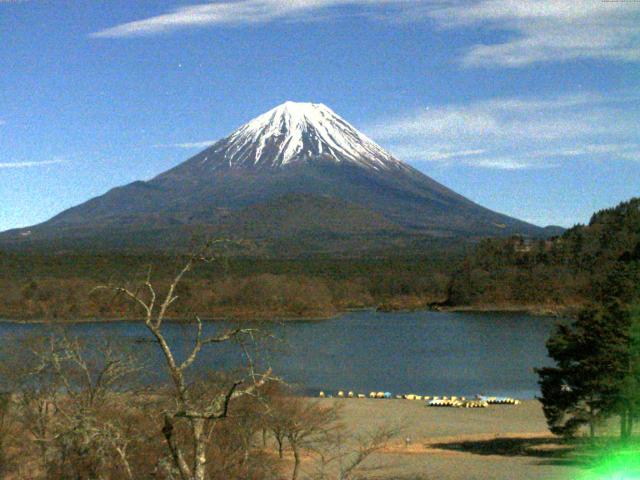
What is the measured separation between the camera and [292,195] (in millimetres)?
146750

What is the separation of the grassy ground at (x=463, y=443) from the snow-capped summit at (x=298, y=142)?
15425cm

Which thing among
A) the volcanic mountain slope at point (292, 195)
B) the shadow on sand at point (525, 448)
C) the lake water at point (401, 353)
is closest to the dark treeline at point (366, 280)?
the lake water at point (401, 353)

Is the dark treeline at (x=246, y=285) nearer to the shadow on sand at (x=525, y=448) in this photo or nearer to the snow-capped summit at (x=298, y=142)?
the shadow on sand at (x=525, y=448)

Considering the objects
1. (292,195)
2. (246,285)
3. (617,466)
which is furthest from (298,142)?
(617,466)

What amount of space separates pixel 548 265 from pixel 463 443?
6563 cm

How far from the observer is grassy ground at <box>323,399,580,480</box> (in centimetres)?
1606

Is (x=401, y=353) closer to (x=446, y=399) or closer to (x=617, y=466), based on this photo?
(x=446, y=399)

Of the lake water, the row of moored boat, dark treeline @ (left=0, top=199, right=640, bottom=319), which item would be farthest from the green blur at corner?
dark treeline @ (left=0, top=199, right=640, bottom=319)

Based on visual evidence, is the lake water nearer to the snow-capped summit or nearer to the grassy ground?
the grassy ground

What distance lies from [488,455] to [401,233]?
117 meters

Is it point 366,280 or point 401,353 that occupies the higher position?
point 366,280

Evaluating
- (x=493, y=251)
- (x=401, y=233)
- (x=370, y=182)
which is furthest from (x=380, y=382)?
(x=370, y=182)

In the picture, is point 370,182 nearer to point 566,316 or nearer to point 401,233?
point 401,233

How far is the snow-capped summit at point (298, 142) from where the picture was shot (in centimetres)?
18225
